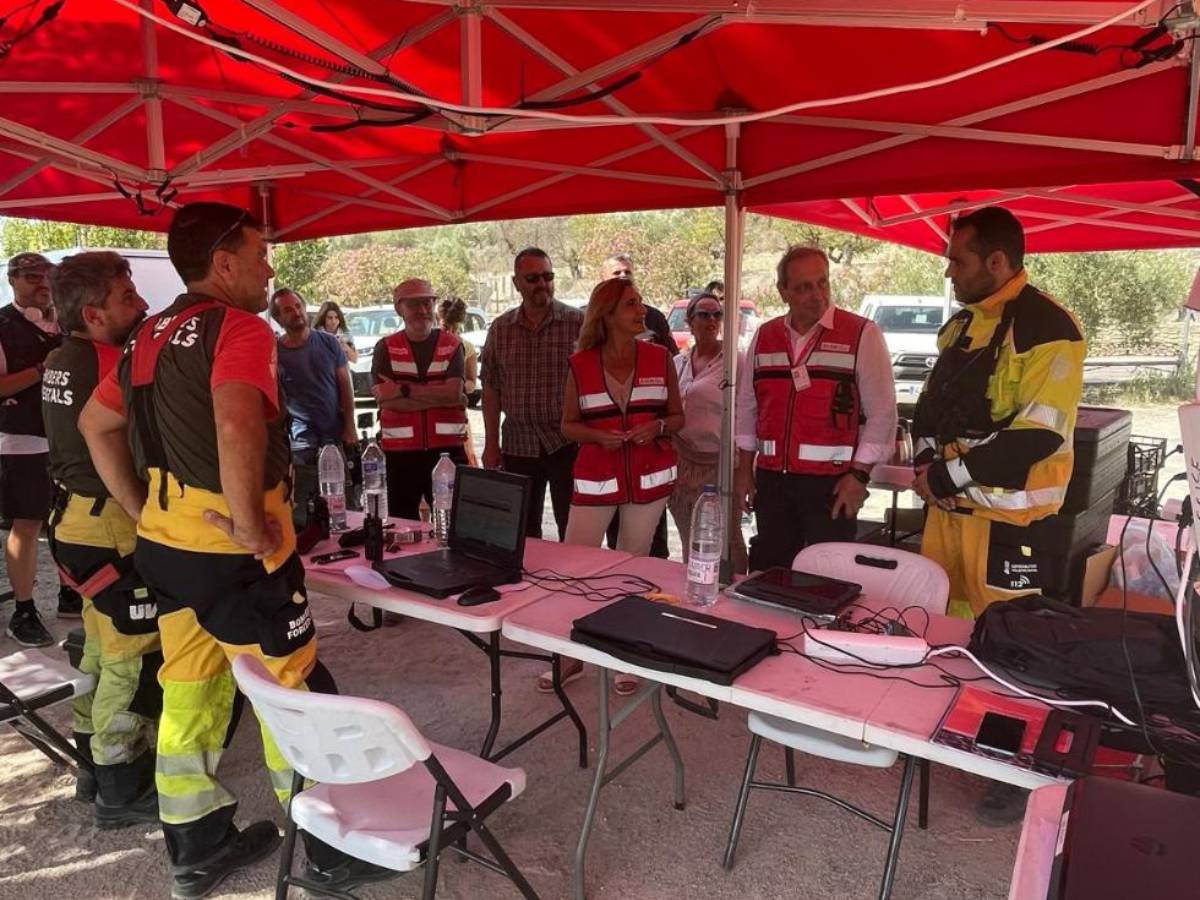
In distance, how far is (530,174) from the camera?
427cm

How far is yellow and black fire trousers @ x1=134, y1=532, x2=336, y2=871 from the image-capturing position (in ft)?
6.56

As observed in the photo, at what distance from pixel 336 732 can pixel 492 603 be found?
2.41ft

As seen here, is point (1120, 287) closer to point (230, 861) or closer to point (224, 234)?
point (224, 234)

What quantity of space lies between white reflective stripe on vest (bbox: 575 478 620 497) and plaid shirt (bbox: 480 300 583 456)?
0.82 metres

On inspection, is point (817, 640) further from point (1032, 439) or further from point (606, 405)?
point (606, 405)

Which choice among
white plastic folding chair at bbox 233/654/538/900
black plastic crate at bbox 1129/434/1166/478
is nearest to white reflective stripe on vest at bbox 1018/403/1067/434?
white plastic folding chair at bbox 233/654/538/900

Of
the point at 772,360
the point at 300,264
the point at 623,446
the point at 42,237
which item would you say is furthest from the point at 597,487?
the point at 300,264

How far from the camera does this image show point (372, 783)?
193cm

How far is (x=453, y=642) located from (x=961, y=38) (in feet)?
10.2

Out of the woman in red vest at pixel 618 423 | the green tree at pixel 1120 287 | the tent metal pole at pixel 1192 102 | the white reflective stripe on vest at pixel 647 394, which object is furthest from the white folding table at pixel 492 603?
the green tree at pixel 1120 287

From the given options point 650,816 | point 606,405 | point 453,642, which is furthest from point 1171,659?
point 453,642

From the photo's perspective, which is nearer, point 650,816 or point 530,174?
point 650,816

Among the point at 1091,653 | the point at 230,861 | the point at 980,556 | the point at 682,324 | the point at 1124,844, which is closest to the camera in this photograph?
the point at 1124,844

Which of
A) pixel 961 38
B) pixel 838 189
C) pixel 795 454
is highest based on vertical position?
pixel 961 38
